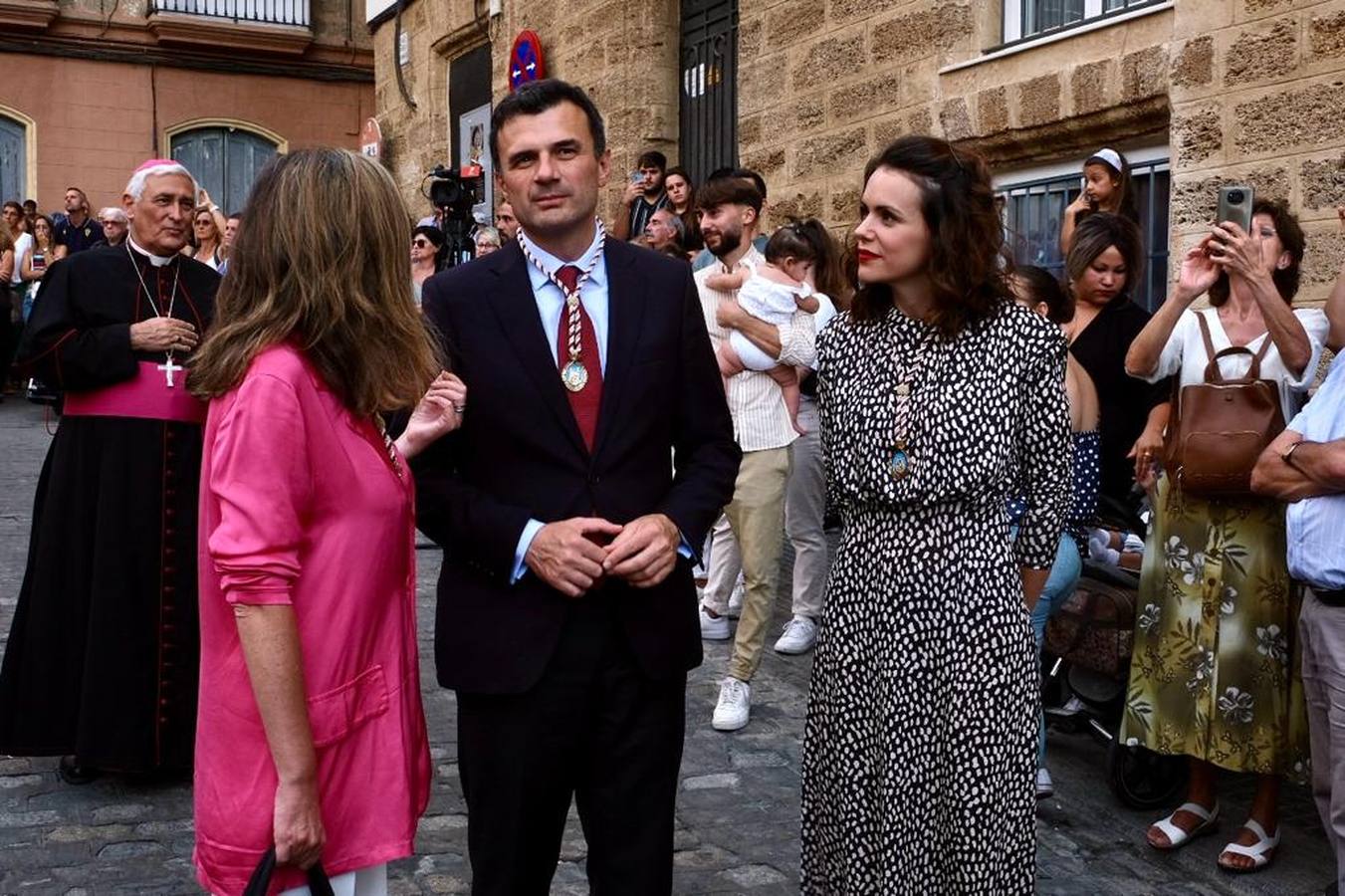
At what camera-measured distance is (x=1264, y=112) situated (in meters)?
6.92

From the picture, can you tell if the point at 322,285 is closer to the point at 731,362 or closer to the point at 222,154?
the point at 731,362

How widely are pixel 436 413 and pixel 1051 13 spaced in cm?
673

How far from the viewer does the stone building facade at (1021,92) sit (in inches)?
266

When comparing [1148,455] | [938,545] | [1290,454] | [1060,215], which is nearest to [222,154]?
[1060,215]

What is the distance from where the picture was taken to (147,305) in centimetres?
565

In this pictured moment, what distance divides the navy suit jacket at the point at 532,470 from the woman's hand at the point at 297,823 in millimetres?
540

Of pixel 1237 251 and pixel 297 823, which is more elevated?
pixel 1237 251

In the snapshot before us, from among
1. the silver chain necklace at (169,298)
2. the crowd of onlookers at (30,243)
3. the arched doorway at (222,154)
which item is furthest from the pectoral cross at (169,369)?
the arched doorway at (222,154)

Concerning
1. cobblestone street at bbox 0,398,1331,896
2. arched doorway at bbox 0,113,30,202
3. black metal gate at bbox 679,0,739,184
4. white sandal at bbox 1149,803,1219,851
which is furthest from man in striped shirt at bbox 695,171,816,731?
Result: arched doorway at bbox 0,113,30,202

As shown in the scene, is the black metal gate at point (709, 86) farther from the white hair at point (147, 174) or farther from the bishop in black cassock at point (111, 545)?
the bishop in black cassock at point (111, 545)

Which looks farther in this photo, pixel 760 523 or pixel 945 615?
pixel 760 523

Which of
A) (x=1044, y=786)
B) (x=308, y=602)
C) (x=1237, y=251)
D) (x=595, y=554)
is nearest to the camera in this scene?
(x=308, y=602)

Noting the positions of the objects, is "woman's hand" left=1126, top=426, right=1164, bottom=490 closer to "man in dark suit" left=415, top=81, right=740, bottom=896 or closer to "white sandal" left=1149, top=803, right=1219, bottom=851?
"white sandal" left=1149, top=803, right=1219, bottom=851

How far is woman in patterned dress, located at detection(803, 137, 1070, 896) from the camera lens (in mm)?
3215
